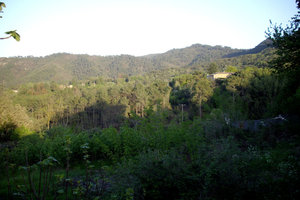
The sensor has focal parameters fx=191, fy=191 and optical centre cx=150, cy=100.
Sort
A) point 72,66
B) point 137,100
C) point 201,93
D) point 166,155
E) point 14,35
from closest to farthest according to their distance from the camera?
point 14,35
point 166,155
point 201,93
point 137,100
point 72,66

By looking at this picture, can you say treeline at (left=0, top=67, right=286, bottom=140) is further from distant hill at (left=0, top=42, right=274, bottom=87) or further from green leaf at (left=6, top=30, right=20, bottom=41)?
distant hill at (left=0, top=42, right=274, bottom=87)

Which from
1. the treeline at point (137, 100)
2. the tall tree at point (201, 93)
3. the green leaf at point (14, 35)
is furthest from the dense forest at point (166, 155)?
the tall tree at point (201, 93)

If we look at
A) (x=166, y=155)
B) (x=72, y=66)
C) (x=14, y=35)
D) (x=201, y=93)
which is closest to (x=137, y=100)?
(x=201, y=93)

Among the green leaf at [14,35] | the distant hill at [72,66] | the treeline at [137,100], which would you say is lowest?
the treeline at [137,100]

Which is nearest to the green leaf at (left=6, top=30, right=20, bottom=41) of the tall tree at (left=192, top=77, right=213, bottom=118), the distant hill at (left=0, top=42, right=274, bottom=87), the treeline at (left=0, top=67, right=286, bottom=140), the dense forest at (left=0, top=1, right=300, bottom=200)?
the dense forest at (left=0, top=1, right=300, bottom=200)

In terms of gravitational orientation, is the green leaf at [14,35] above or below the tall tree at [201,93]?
above

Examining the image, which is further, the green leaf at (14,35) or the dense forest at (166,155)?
the dense forest at (166,155)

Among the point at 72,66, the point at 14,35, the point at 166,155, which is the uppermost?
the point at 72,66

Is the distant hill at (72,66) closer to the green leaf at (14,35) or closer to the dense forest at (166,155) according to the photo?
the dense forest at (166,155)

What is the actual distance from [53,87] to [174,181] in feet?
246

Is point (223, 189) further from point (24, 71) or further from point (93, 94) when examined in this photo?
point (24, 71)

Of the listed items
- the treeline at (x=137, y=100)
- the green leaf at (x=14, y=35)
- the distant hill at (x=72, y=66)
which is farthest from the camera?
the distant hill at (x=72, y=66)

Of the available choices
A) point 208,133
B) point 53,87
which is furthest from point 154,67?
point 208,133

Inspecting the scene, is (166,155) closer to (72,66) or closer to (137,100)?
(137,100)
